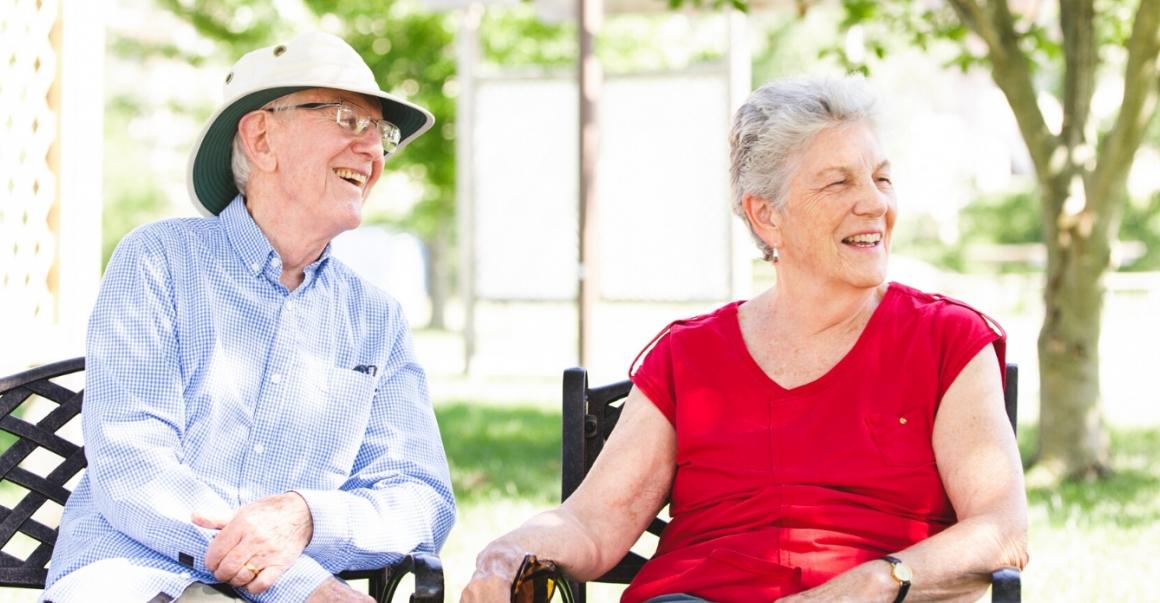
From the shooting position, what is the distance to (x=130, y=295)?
2.84 metres

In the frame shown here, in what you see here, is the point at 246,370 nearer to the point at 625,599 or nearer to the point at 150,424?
the point at 150,424

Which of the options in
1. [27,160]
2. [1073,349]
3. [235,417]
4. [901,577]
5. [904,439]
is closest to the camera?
[901,577]

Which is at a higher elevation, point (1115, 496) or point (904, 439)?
point (904, 439)

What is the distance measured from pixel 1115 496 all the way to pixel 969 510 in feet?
15.5

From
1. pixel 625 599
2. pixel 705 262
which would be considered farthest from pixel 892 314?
pixel 705 262

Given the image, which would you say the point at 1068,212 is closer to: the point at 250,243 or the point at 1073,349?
the point at 1073,349

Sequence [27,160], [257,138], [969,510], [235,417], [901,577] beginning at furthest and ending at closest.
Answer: [27,160] < [257,138] < [235,417] < [969,510] < [901,577]

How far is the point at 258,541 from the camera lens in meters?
2.71

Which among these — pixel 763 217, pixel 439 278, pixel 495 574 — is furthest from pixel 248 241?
pixel 439 278

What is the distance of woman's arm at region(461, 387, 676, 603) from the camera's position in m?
2.82

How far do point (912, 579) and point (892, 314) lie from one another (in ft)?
2.01

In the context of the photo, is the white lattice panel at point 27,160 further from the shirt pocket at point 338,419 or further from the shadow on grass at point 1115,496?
the shadow on grass at point 1115,496

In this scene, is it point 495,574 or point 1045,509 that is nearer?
point 495,574

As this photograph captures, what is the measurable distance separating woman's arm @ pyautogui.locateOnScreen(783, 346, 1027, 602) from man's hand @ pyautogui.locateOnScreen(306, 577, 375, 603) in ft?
2.84
